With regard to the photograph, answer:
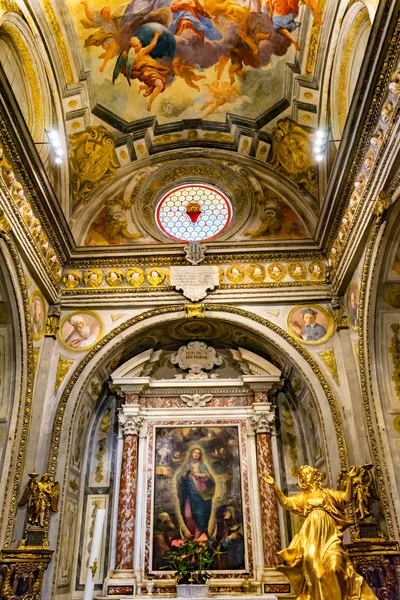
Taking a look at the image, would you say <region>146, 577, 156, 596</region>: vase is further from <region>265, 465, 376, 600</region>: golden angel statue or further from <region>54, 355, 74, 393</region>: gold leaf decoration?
<region>54, 355, 74, 393</region>: gold leaf decoration

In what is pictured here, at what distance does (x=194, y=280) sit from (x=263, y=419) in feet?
12.7

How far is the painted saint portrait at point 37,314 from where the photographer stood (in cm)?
1136

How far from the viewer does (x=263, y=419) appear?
12867 mm

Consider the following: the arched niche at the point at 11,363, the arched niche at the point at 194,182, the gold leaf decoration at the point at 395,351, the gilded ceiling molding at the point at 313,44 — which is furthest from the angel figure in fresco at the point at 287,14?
the arched niche at the point at 11,363

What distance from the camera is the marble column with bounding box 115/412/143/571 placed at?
38.0 feet

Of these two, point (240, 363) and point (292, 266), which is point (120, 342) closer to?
point (240, 363)

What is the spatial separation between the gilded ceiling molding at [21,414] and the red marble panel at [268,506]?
501cm

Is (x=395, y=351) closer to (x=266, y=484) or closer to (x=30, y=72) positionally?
(x=266, y=484)

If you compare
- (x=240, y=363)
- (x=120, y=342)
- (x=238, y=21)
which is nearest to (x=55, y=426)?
(x=120, y=342)

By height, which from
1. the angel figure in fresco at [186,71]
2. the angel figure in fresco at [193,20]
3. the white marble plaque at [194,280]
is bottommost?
the white marble plaque at [194,280]

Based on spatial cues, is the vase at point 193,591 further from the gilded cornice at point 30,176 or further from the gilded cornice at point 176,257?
the gilded cornice at point 30,176

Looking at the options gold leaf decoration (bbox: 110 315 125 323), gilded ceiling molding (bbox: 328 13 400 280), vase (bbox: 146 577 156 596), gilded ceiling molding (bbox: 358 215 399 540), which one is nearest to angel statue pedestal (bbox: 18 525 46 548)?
vase (bbox: 146 577 156 596)

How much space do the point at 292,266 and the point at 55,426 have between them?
6889 mm

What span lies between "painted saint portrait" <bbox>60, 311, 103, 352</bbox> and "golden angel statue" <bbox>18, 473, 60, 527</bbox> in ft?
10.8
